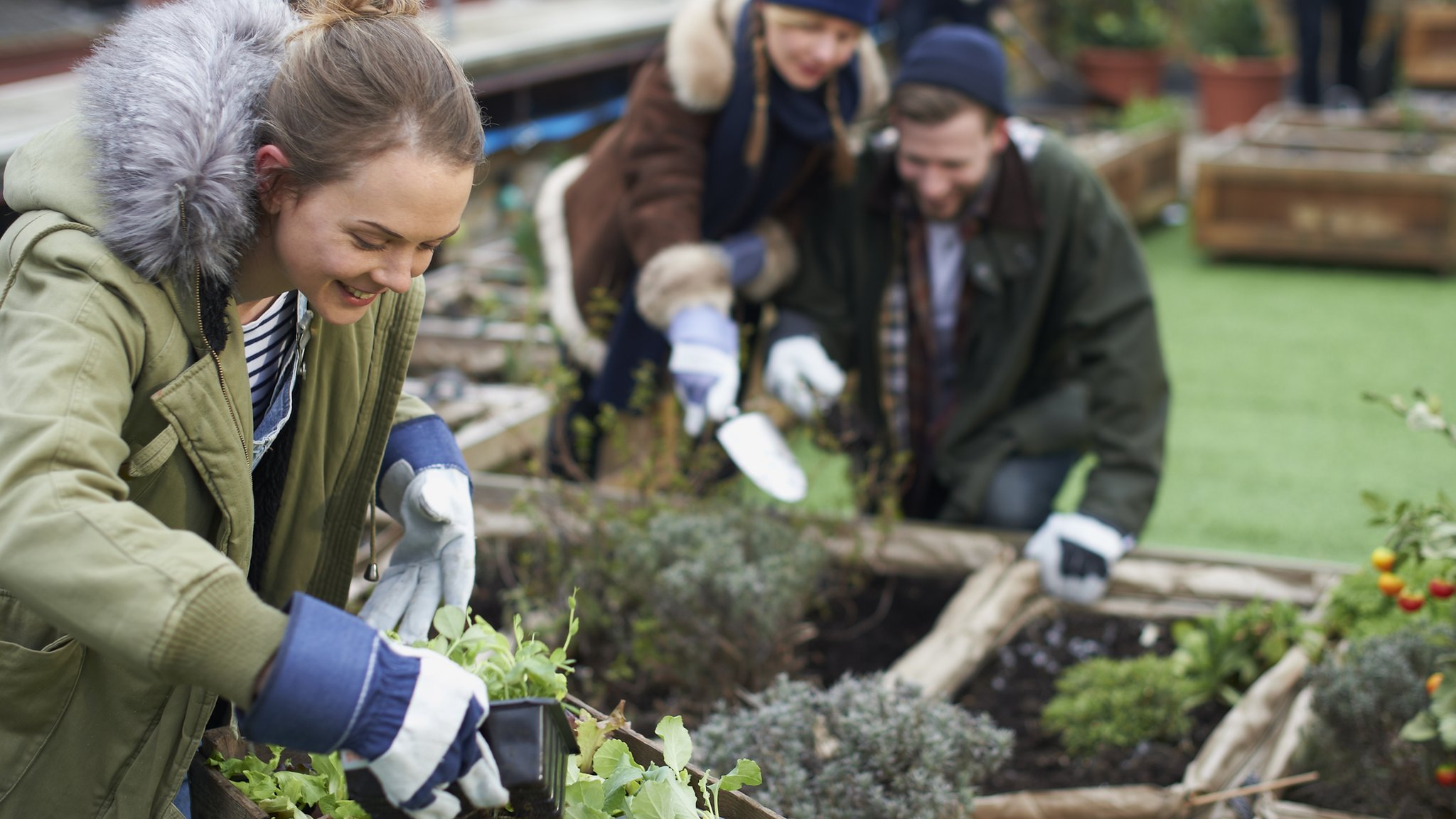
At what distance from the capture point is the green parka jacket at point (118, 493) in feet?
3.68

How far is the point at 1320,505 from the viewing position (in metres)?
3.86

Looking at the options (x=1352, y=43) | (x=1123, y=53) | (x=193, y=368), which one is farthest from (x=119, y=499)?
(x=1123, y=53)

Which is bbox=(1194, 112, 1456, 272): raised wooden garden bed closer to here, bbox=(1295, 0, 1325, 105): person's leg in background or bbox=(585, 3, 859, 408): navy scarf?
bbox=(1295, 0, 1325, 105): person's leg in background

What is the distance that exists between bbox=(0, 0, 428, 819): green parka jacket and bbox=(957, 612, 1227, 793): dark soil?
1423 millimetres

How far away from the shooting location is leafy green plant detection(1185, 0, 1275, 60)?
8750 mm

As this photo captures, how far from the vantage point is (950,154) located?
285cm

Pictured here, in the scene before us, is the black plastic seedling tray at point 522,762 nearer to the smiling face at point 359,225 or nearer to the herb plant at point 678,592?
the smiling face at point 359,225

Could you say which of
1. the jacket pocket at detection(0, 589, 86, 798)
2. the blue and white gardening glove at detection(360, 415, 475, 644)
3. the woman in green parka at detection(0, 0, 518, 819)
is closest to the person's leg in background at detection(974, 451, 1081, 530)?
the blue and white gardening glove at detection(360, 415, 475, 644)

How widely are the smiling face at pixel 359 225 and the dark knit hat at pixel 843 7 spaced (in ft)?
5.04

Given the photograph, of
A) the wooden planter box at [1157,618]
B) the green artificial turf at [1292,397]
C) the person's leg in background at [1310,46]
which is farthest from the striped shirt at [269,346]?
the person's leg in background at [1310,46]

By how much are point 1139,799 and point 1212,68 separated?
759 centimetres

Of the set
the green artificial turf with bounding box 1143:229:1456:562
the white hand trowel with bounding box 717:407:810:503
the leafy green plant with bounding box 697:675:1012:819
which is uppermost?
the white hand trowel with bounding box 717:407:810:503

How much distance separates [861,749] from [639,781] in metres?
0.57

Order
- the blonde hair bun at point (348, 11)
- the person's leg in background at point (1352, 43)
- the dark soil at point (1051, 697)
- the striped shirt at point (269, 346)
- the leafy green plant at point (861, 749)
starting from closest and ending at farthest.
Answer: the blonde hair bun at point (348, 11) → the striped shirt at point (269, 346) → the leafy green plant at point (861, 749) → the dark soil at point (1051, 697) → the person's leg in background at point (1352, 43)
